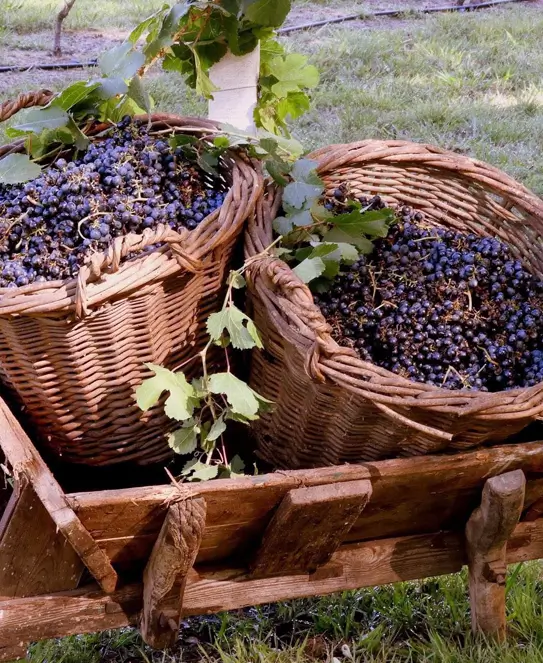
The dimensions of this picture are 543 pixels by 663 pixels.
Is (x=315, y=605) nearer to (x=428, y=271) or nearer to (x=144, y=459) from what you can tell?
(x=144, y=459)

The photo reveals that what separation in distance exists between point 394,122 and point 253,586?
112 inches

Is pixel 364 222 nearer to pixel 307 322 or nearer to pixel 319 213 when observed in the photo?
pixel 319 213


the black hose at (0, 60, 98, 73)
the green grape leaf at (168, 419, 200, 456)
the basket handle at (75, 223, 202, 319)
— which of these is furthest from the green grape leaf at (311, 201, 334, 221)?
the black hose at (0, 60, 98, 73)

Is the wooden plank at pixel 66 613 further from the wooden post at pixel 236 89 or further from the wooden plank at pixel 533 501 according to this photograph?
the wooden post at pixel 236 89

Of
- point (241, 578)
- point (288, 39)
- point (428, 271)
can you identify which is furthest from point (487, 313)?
point (288, 39)

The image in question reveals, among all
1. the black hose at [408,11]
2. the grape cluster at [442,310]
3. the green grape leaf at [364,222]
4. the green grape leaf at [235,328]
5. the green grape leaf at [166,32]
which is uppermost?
the green grape leaf at [166,32]

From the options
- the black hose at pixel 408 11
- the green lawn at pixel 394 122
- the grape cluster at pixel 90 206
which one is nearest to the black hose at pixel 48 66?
the green lawn at pixel 394 122

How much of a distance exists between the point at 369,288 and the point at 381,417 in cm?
33

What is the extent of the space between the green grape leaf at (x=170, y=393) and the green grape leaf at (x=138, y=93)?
0.54 metres

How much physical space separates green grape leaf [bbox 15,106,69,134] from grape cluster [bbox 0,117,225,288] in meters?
0.09

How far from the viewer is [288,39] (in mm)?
5051

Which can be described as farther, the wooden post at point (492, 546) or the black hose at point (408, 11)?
the black hose at point (408, 11)

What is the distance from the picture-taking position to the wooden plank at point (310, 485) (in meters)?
1.38

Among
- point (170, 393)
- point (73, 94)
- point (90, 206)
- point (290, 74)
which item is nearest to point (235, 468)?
point (170, 393)
